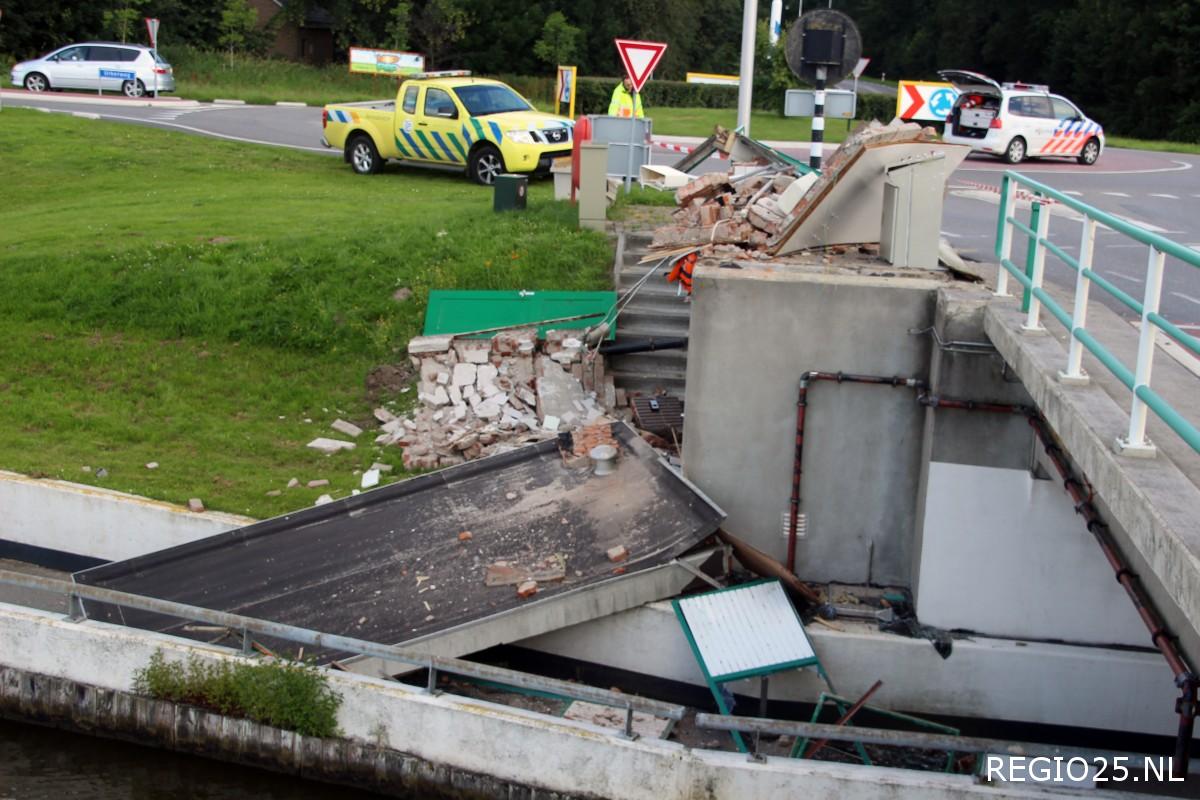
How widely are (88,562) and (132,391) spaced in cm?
238

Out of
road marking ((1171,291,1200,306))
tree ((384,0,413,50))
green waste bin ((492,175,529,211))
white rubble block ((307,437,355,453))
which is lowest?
white rubble block ((307,437,355,453))

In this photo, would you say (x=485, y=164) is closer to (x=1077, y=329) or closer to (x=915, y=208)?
(x=915, y=208)

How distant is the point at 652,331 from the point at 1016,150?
16671 millimetres

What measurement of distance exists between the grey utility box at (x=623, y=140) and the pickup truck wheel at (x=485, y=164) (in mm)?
2761

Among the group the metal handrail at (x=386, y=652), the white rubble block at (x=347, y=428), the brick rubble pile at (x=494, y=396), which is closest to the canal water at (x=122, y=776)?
the metal handrail at (x=386, y=652)

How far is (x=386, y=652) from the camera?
8102 millimetres

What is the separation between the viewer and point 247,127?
2814 centimetres

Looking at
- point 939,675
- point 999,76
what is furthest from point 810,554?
point 999,76

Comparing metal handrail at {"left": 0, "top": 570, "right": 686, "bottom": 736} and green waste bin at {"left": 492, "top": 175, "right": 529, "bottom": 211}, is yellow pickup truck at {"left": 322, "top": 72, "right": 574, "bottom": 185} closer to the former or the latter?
green waste bin at {"left": 492, "top": 175, "right": 529, "bottom": 211}

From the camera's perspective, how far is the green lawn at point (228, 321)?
37.7 ft

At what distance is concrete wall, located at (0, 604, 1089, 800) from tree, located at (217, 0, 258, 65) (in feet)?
169

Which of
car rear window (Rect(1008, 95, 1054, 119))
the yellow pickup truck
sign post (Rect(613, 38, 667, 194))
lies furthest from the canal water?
car rear window (Rect(1008, 95, 1054, 119))

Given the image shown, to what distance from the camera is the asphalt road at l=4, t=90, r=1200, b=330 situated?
46.0 ft

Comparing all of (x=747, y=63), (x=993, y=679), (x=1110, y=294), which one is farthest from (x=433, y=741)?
(x=747, y=63)
